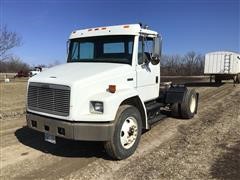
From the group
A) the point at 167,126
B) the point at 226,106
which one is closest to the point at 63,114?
the point at 167,126

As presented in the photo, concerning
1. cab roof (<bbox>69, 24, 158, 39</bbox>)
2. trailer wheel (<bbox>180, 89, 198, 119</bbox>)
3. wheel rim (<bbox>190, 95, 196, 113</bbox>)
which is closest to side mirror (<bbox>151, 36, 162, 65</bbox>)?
cab roof (<bbox>69, 24, 158, 39</bbox>)

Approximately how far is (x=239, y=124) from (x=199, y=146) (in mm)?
2776

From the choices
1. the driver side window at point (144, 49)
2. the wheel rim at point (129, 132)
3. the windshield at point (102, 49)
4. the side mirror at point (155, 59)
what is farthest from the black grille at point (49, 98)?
the side mirror at point (155, 59)

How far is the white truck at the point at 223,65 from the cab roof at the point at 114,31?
22.1 metres

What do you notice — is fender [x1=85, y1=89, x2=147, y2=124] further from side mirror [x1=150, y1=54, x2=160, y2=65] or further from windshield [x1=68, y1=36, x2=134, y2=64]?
side mirror [x1=150, y1=54, x2=160, y2=65]

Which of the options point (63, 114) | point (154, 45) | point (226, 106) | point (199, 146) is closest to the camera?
point (63, 114)

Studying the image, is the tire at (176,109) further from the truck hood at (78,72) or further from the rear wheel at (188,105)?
the truck hood at (78,72)

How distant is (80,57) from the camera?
8055 mm

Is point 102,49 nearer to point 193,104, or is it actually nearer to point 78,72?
point 78,72

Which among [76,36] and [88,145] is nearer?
[88,145]

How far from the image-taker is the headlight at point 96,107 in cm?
611

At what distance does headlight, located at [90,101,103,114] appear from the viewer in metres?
6.11

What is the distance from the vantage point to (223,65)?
2880cm

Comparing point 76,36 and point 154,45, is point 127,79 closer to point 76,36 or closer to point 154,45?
point 154,45
